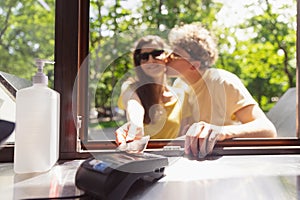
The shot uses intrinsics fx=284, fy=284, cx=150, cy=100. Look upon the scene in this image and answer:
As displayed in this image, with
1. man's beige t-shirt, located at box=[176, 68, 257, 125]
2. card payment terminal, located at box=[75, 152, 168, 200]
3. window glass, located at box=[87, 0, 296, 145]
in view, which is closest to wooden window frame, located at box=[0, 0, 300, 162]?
window glass, located at box=[87, 0, 296, 145]

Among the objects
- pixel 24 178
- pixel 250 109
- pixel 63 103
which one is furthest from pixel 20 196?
pixel 250 109

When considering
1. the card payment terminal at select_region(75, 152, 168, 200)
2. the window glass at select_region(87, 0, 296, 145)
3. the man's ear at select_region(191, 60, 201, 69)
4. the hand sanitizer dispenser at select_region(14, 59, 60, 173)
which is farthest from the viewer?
the man's ear at select_region(191, 60, 201, 69)

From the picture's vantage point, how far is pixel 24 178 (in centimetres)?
62

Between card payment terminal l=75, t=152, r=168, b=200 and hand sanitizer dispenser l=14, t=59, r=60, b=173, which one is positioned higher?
hand sanitizer dispenser l=14, t=59, r=60, b=173

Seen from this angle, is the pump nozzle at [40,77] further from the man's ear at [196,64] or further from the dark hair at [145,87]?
the man's ear at [196,64]

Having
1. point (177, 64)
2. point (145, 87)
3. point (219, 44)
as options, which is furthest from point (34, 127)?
point (219, 44)

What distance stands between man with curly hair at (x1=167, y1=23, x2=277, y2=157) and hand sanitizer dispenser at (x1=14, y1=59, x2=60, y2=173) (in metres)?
0.40

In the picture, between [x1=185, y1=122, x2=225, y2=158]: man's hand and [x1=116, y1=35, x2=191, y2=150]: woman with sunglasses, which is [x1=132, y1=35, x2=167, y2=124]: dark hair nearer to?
[x1=116, y1=35, x2=191, y2=150]: woman with sunglasses

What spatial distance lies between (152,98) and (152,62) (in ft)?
0.41

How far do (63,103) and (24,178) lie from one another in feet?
0.80

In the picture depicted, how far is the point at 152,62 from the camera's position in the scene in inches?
39.2

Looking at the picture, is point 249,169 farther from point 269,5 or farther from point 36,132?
point 269,5

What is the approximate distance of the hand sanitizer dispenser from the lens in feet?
2.14

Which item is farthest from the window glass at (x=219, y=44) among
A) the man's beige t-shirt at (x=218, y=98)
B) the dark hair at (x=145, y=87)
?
the man's beige t-shirt at (x=218, y=98)
